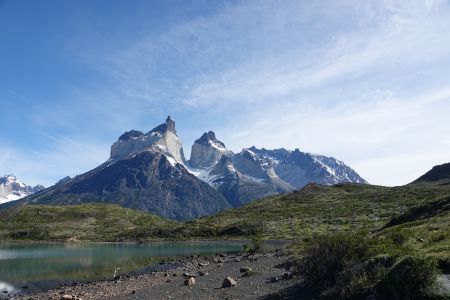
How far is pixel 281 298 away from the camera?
2692 cm

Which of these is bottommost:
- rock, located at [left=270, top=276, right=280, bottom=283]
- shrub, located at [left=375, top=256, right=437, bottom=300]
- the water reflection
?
rock, located at [left=270, top=276, right=280, bottom=283]

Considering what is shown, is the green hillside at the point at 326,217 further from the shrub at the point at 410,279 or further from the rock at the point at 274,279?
the shrub at the point at 410,279

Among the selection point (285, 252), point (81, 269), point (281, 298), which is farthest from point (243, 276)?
point (81, 269)

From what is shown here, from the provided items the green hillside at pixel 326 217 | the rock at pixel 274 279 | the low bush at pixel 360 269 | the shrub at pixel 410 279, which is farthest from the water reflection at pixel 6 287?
the green hillside at pixel 326 217

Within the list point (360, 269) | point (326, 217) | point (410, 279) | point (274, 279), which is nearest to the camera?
point (410, 279)

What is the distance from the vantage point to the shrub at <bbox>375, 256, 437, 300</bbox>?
1741 centimetres

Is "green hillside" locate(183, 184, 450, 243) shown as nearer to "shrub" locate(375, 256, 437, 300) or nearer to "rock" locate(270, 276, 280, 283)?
"rock" locate(270, 276, 280, 283)

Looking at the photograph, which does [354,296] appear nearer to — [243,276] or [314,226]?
[243,276]

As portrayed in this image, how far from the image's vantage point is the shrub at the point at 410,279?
17.4 meters

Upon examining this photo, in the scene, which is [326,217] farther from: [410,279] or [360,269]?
[410,279]

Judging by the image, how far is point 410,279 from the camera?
17781mm

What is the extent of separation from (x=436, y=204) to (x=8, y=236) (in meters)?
183

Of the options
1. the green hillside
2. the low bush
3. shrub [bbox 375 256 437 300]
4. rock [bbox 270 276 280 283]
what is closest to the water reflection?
rock [bbox 270 276 280 283]

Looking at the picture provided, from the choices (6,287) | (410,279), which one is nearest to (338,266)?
(410,279)
